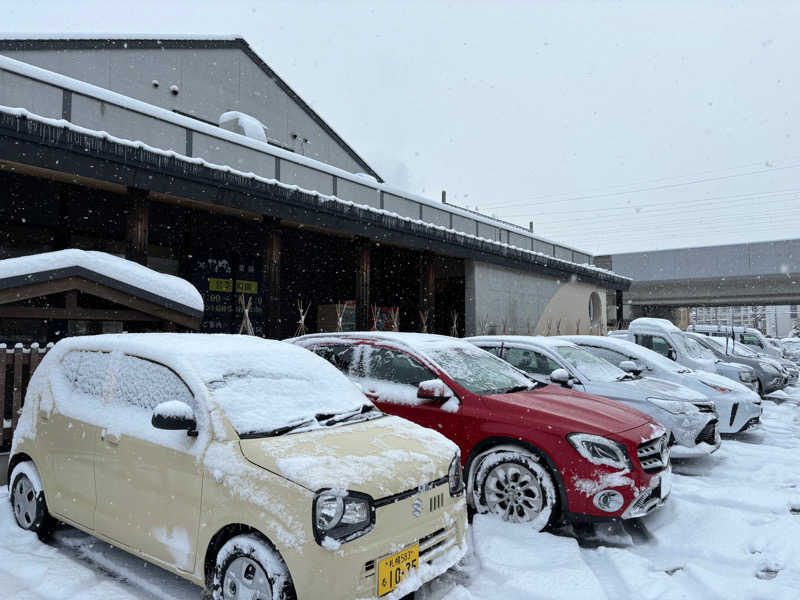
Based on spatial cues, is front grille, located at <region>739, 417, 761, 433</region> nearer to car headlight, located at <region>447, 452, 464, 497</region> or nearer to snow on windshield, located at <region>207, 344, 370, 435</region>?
car headlight, located at <region>447, 452, 464, 497</region>

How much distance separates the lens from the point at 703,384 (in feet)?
28.1

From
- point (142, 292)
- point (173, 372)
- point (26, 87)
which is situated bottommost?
point (173, 372)

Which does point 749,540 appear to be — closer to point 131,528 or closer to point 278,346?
point 278,346

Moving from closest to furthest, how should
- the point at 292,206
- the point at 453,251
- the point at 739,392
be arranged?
the point at 739,392
the point at 292,206
the point at 453,251

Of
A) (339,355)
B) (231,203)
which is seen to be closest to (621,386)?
(339,355)

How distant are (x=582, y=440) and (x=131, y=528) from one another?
11.1 feet

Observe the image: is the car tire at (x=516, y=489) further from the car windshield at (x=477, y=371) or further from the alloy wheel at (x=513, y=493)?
the car windshield at (x=477, y=371)

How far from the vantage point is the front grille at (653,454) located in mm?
4672

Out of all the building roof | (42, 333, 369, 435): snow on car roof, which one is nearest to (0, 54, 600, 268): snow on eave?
the building roof

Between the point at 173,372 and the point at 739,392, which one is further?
the point at 739,392

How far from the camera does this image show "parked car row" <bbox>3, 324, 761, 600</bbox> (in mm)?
2908

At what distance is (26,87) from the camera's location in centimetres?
880

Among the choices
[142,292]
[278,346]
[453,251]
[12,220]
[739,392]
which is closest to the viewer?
[278,346]

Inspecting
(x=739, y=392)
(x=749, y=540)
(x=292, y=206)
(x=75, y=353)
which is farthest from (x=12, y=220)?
(x=739, y=392)
